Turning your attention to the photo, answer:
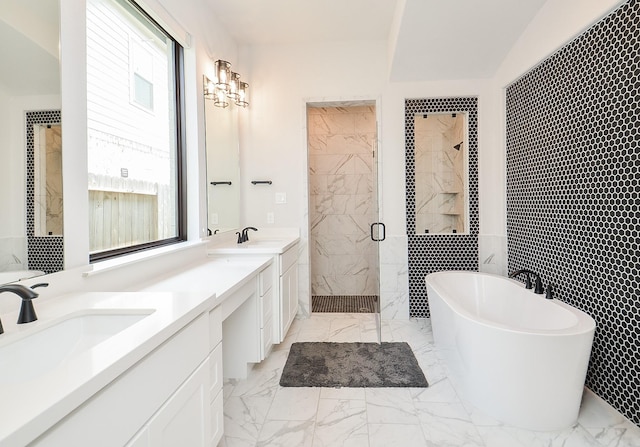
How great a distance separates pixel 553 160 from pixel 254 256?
2326mm

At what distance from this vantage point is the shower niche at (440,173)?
3492 mm

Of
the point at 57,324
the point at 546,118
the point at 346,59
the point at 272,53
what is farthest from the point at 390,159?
the point at 57,324

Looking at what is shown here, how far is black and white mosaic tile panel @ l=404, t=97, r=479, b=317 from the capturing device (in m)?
3.44

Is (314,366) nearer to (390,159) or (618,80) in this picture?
(390,159)

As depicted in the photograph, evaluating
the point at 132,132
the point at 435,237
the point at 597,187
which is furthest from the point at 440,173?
the point at 132,132

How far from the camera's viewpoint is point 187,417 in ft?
3.74

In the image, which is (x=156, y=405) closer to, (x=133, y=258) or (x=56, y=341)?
(x=56, y=341)

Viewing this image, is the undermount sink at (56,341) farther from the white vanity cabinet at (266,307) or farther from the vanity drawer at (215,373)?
the white vanity cabinet at (266,307)

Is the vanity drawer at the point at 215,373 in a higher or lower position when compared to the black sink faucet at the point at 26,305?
lower

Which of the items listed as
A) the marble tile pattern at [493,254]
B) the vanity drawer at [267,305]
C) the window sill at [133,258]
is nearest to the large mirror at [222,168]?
the window sill at [133,258]

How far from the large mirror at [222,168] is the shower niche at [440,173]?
189cm

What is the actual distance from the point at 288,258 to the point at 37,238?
6.20ft

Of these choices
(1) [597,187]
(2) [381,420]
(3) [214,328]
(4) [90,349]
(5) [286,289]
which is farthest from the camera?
(5) [286,289]

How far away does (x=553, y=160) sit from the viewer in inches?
95.1
